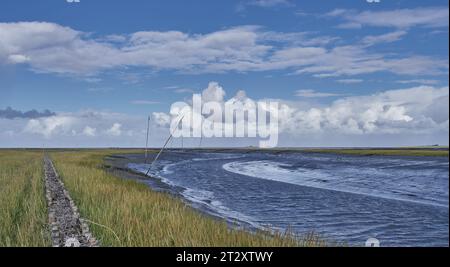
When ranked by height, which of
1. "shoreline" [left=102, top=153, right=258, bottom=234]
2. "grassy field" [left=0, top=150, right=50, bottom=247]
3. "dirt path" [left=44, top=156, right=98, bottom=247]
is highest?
"grassy field" [left=0, top=150, right=50, bottom=247]

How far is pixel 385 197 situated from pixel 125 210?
15.7 m

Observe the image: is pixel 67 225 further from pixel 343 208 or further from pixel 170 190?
pixel 170 190

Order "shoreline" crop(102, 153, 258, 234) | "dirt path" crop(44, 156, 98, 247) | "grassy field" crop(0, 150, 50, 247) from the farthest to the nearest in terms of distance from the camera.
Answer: "shoreline" crop(102, 153, 258, 234) → "dirt path" crop(44, 156, 98, 247) → "grassy field" crop(0, 150, 50, 247)

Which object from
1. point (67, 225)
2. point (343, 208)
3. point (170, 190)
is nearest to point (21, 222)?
point (67, 225)

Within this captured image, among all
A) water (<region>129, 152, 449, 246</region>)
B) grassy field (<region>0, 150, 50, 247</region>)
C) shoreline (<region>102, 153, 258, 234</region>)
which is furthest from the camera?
shoreline (<region>102, 153, 258, 234</region>)

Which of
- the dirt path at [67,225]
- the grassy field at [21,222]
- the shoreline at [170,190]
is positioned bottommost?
the shoreline at [170,190]

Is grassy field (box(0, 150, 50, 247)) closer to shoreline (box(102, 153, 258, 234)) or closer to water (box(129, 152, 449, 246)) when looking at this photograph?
shoreline (box(102, 153, 258, 234))

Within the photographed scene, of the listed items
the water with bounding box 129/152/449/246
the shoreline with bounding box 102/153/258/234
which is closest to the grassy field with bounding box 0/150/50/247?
the shoreline with bounding box 102/153/258/234

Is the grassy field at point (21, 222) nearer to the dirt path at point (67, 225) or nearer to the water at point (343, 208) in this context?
the dirt path at point (67, 225)

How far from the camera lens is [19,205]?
605 inches

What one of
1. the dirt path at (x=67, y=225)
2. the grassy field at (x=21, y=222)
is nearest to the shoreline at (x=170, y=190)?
the dirt path at (x=67, y=225)

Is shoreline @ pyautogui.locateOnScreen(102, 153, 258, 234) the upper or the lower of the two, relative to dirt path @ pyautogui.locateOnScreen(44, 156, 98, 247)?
lower
